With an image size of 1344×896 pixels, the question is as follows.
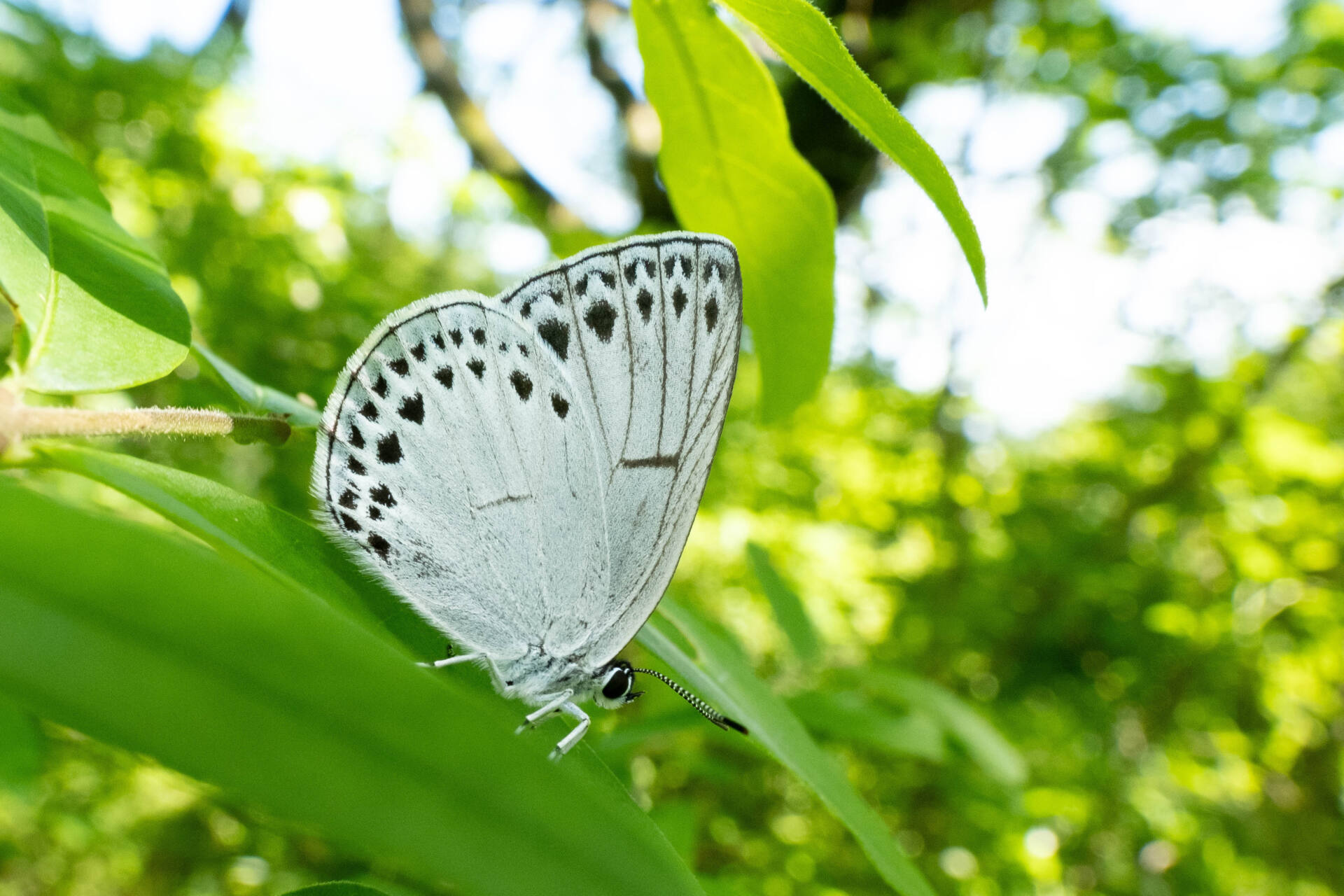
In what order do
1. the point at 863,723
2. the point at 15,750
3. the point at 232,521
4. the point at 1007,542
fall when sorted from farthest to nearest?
1. the point at 1007,542
2. the point at 863,723
3. the point at 15,750
4. the point at 232,521

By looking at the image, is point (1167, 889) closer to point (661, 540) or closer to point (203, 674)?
point (661, 540)

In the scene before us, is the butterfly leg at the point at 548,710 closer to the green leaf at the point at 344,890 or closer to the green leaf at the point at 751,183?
the green leaf at the point at 344,890

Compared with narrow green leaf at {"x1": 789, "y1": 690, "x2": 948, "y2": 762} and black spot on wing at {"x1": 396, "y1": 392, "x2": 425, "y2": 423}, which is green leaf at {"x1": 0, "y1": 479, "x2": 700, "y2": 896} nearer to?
black spot on wing at {"x1": 396, "y1": 392, "x2": 425, "y2": 423}

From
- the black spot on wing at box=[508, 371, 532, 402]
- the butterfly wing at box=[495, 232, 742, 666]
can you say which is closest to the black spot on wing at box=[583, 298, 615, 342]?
the butterfly wing at box=[495, 232, 742, 666]

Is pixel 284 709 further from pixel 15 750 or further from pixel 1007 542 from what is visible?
pixel 1007 542

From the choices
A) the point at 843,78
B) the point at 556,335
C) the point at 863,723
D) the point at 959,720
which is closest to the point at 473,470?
the point at 556,335

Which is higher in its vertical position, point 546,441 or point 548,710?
point 546,441

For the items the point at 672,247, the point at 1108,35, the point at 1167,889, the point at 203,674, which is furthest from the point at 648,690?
the point at 1108,35
